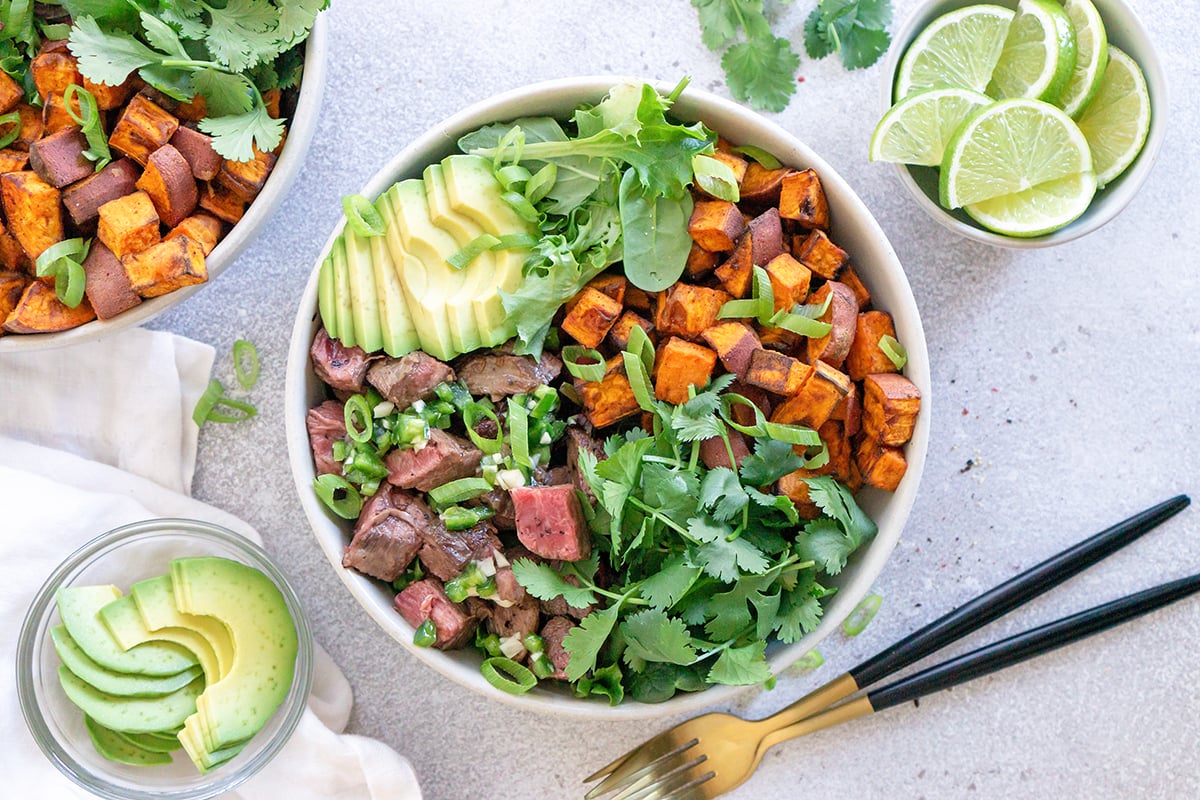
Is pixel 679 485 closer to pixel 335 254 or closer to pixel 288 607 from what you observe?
pixel 335 254

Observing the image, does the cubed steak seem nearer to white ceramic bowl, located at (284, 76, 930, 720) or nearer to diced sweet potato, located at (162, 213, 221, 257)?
white ceramic bowl, located at (284, 76, 930, 720)

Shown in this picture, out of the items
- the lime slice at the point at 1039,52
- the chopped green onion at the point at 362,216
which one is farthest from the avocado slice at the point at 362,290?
the lime slice at the point at 1039,52

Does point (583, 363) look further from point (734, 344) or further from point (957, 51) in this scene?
point (957, 51)

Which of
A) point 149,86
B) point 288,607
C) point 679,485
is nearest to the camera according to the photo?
point 679,485

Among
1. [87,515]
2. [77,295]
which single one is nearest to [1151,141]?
[77,295]

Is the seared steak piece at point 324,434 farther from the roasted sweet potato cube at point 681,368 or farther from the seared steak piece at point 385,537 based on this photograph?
the roasted sweet potato cube at point 681,368

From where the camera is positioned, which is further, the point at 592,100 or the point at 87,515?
the point at 87,515
